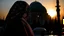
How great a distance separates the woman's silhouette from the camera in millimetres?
2330

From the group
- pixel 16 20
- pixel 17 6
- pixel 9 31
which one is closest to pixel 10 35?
pixel 9 31

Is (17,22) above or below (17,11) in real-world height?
below

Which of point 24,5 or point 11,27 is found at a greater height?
point 24,5

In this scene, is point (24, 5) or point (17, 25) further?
point (24, 5)

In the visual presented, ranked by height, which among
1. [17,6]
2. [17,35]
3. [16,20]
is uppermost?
[17,6]

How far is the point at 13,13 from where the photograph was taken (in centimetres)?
244

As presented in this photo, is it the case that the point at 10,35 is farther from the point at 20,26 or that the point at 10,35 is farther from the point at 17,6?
the point at 17,6

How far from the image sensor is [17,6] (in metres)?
2.46

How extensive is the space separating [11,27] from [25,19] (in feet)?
0.83

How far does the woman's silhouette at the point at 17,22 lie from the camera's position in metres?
2.33

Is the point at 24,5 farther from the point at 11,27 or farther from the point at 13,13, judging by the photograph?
the point at 11,27

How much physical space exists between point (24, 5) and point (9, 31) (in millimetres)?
413

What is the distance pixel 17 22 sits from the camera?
7.70 feet

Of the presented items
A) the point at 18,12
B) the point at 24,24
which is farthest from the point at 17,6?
the point at 24,24
